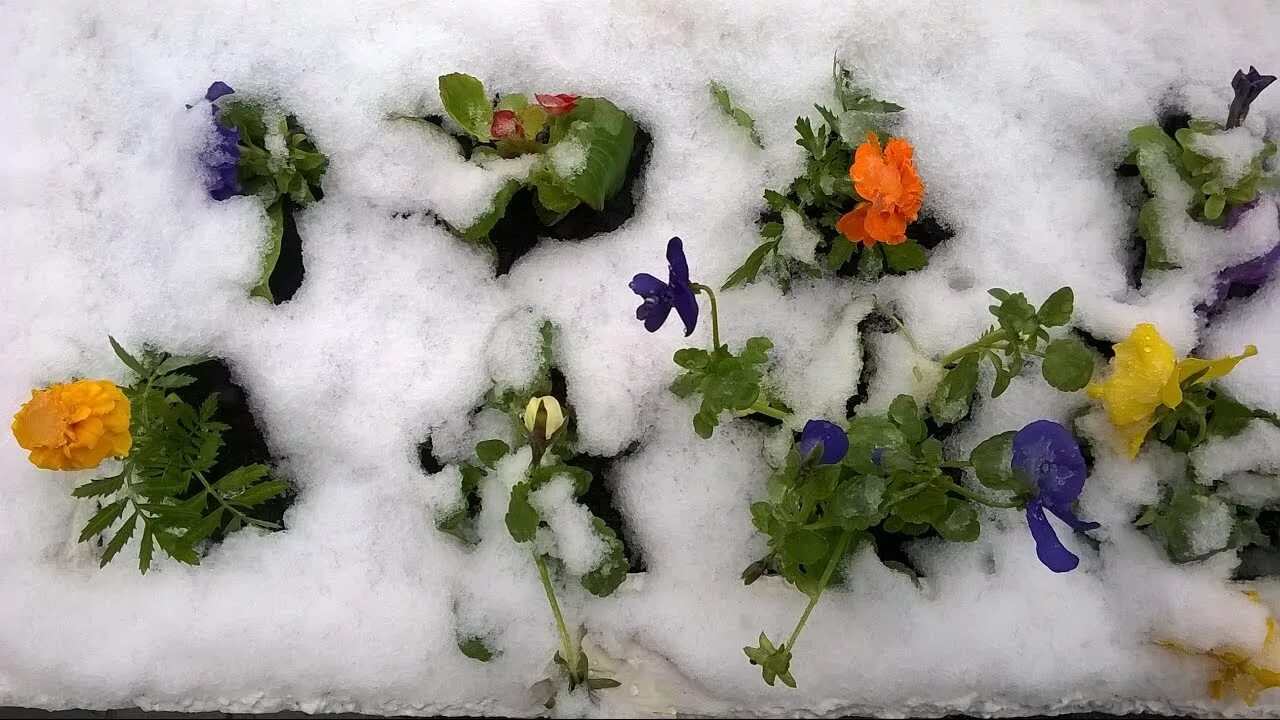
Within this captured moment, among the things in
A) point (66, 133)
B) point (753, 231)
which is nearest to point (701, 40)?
point (753, 231)

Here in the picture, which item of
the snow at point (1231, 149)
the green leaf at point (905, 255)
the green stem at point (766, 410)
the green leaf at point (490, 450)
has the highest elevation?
the snow at point (1231, 149)

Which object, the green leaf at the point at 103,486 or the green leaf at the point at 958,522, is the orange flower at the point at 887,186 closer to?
the green leaf at the point at 958,522

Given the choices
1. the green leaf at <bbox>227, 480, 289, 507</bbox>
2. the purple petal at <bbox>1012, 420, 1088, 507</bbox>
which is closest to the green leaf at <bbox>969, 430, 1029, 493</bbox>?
the purple petal at <bbox>1012, 420, 1088, 507</bbox>

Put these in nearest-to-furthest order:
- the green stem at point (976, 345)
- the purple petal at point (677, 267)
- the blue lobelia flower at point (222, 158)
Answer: the purple petal at point (677, 267) < the green stem at point (976, 345) < the blue lobelia flower at point (222, 158)

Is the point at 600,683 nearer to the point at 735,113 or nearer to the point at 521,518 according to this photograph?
the point at 521,518

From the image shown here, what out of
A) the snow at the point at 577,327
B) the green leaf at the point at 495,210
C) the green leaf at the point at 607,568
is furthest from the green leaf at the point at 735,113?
the green leaf at the point at 607,568

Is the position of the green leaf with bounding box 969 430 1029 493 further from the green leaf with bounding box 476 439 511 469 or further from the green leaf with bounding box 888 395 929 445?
the green leaf with bounding box 476 439 511 469

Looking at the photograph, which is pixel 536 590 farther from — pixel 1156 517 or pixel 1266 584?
pixel 1266 584
